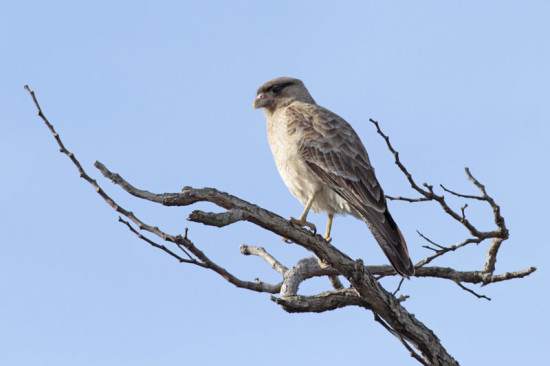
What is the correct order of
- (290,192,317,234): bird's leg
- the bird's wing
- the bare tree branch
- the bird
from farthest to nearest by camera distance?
(290,192,317,234): bird's leg < the bird < the bird's wing < the bare tree branch

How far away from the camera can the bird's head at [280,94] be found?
8383mm

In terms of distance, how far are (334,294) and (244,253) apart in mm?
1576

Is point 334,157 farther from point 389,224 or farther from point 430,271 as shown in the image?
point 430,271

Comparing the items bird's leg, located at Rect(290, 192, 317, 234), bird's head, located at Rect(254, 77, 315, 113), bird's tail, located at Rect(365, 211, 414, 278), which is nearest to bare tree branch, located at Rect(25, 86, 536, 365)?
bird's tail, located at Rect(365, 211, 414, 278)

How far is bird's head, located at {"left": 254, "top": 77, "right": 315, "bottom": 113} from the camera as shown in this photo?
8.38m

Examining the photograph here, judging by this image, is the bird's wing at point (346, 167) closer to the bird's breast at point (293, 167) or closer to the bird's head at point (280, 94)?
the bird's breast at point (293, 167)

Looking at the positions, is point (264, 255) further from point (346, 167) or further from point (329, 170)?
point (346, 167)

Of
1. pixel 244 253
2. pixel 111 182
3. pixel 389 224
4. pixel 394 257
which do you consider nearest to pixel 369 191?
pixel 389 224

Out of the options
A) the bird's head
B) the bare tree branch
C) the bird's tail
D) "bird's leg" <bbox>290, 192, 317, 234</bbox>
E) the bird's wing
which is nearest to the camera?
the bare tree branch

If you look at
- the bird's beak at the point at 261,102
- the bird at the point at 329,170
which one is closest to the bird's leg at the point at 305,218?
the bird at the point at 329,170

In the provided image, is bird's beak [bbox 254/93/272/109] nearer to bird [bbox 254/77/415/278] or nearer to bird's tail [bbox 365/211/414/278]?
bird [bbox 254/77/415/278]

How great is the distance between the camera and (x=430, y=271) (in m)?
6.17

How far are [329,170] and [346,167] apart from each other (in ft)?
0.59

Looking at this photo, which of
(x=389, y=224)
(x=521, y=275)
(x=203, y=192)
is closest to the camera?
(x=203, y=192)
